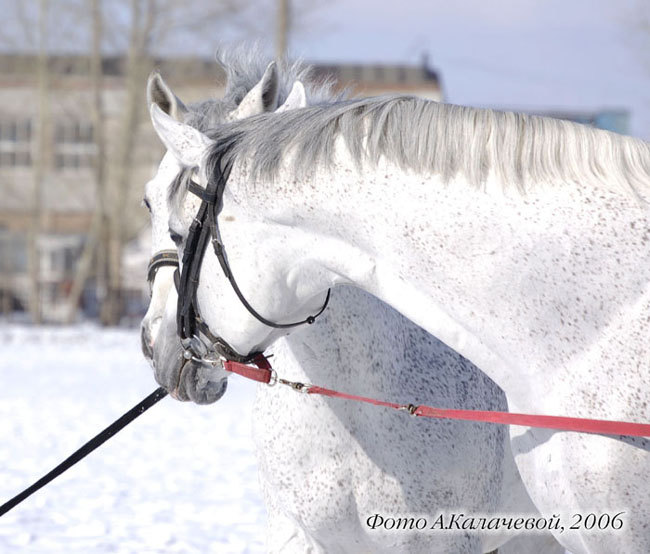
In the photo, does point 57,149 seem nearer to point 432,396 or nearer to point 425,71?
point 425,71

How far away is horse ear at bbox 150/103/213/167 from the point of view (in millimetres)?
2678

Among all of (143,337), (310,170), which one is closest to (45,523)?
(143,337)

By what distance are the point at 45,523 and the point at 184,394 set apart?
3660 mm

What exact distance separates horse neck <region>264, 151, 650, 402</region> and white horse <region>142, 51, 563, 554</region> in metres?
0.70

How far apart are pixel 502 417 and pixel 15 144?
35.7 meters

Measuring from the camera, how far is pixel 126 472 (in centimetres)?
782

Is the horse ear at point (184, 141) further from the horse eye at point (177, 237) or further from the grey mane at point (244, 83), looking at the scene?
the grey mane at point (244, 83)

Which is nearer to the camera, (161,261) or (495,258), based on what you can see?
(495,258)

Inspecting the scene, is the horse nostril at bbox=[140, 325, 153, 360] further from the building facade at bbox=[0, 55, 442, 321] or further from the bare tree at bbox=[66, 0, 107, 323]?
the building facade at bbox=[0, 55, 442, 321]

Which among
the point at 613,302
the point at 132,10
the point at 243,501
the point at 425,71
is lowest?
the point at 425,71

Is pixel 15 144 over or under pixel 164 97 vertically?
under

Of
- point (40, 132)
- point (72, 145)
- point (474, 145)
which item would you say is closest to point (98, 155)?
point (40, 132)

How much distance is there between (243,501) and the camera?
6.86m

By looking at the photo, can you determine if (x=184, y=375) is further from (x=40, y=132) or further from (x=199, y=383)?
(x=40, y=132)
